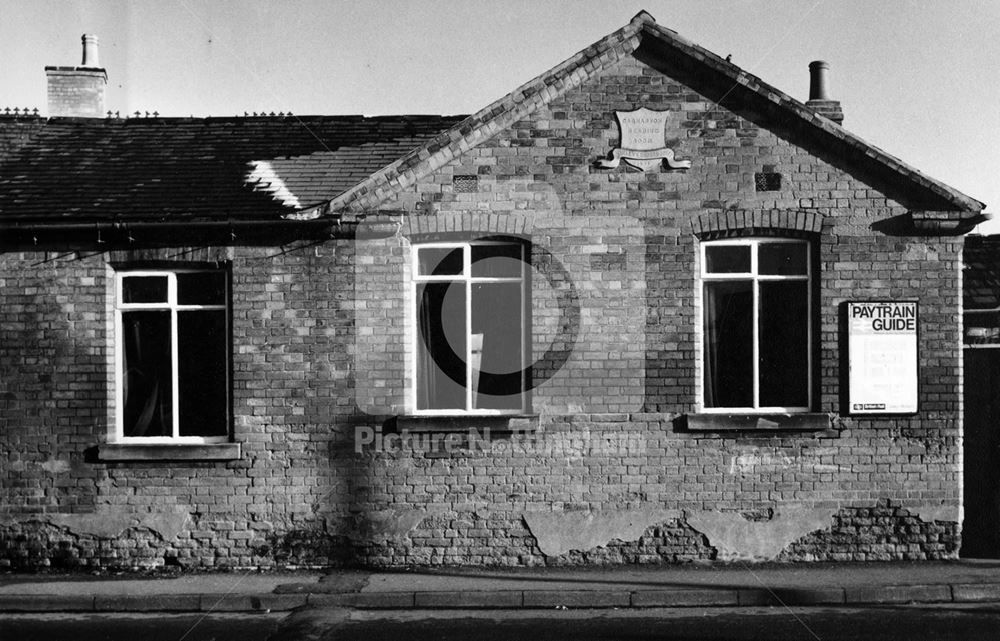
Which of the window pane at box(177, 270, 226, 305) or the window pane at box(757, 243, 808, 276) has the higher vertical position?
the window pane at box(757, 243, 808, 276)

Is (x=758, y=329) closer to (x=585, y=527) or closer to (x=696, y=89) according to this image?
(x=696, y=89)

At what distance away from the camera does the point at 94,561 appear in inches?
377

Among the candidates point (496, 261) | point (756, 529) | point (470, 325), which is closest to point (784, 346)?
point (756, 529)

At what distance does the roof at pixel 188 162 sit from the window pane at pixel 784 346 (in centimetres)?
522

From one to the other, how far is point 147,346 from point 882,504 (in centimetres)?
863

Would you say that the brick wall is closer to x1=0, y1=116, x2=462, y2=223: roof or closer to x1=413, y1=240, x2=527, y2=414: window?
x1=0, y1=116, x2=462, y2=223: roof

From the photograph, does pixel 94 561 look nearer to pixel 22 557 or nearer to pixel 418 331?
pixel 22 557

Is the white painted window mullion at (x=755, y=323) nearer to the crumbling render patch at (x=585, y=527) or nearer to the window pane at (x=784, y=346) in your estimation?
the window pane at (x=784, y=346)

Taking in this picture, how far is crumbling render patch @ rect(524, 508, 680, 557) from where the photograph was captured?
9.55 metres

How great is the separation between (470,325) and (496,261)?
2.62ft

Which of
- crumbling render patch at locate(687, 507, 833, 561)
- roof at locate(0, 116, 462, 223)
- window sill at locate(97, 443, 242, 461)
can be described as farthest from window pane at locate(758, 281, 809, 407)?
window sill at locate(97, 443, 242, 461)

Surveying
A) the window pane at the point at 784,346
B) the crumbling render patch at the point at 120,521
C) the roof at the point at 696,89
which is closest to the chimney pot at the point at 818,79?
the roof at the point at 696,89

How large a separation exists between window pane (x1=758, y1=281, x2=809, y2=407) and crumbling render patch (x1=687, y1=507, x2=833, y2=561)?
4.15ft

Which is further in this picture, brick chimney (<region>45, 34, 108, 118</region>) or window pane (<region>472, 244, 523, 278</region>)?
brick chimney (<region>45, 34, 108, 118</region>)
